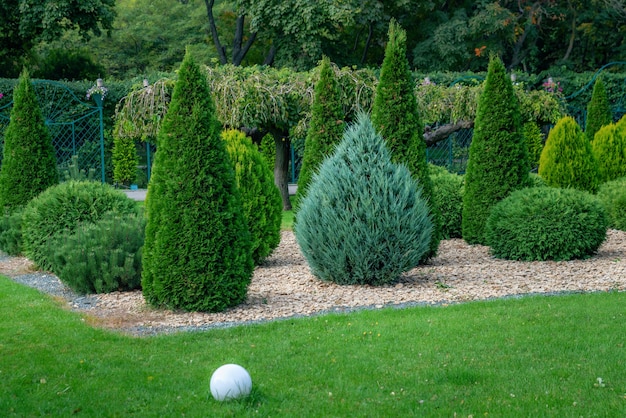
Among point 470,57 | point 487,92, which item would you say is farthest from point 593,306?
point 470,57

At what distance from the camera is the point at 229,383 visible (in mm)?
4270

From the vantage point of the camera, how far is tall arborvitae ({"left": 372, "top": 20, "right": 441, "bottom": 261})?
30.8 ft

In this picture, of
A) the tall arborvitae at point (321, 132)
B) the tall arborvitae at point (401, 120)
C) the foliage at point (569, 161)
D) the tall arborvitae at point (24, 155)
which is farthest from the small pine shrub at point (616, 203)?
the tall arborvitae at point (24, 155)

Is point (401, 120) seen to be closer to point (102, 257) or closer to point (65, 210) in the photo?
point (102, 257)

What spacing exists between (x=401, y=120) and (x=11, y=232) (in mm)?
5697

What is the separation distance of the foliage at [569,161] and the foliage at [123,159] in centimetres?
1287

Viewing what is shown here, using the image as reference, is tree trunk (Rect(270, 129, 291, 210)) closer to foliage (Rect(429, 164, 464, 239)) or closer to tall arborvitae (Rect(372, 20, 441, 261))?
foliage (Rect(429, 164, 464, 239))

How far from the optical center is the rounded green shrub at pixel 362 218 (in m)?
7.62

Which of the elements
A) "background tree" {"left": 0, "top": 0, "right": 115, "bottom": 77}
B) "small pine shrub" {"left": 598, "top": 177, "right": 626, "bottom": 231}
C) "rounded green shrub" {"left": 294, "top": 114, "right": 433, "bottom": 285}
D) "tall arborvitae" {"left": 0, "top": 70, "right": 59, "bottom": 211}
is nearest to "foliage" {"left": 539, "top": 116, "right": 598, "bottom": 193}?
"small pine shrub" {"left": 598, "top": 177, "right": 626, "bottom": 231}

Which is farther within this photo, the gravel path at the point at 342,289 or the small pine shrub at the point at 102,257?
the small pine shrub at the point at 102,257

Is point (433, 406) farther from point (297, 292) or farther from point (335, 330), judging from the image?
point (297, 292)

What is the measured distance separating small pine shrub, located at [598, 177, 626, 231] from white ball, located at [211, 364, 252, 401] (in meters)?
9.38

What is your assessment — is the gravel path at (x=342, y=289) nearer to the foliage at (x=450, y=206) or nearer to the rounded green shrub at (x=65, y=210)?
the rounded green shrub at (x=65, y=210)

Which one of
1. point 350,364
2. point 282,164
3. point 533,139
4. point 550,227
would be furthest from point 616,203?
point 533,139
